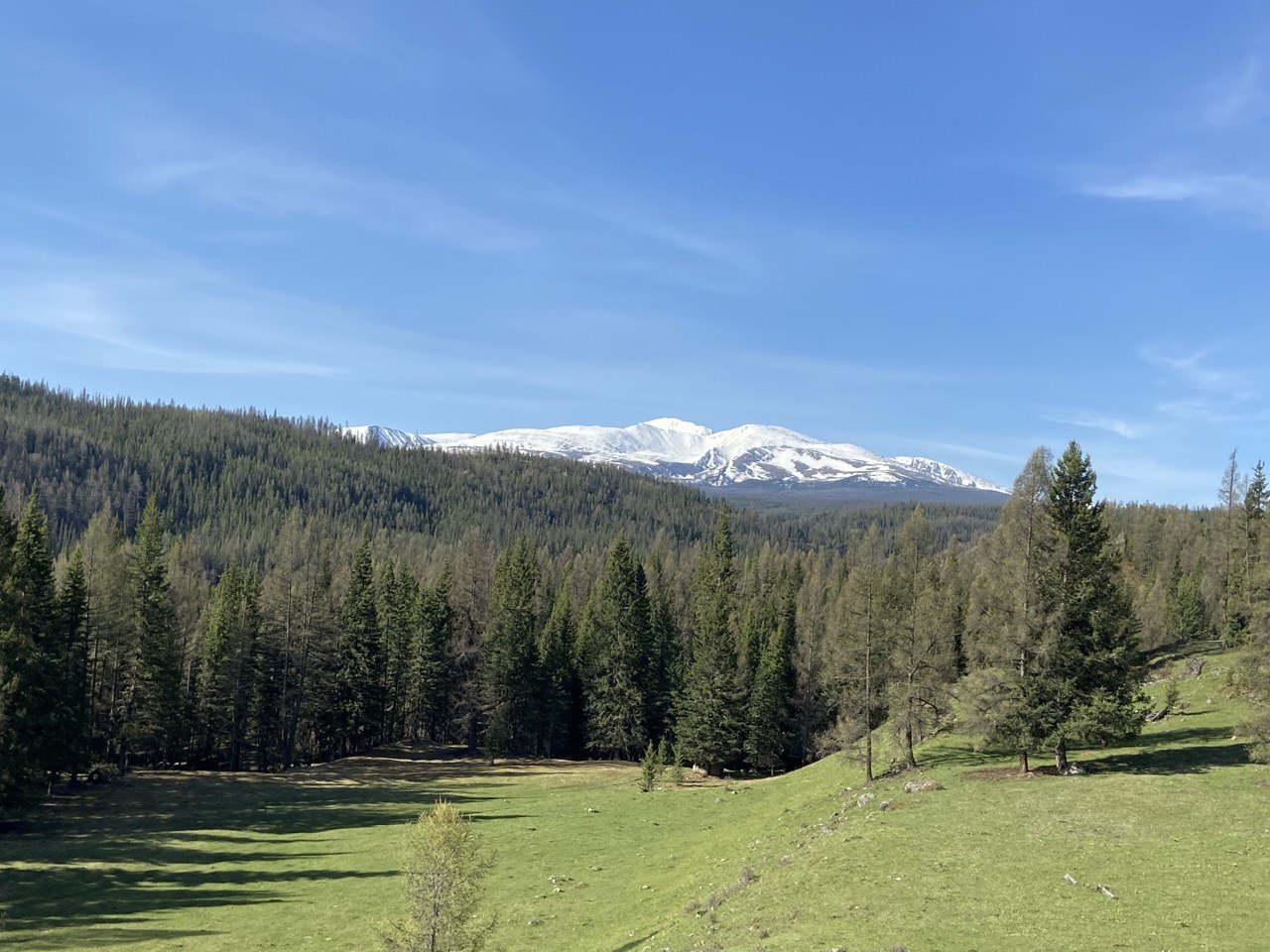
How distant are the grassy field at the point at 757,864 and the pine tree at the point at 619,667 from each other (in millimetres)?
29856

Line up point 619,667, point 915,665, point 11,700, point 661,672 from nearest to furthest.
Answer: point 915,665
point 11,700
point 619,667
point 661,672

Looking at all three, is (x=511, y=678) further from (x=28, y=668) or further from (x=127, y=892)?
(x=127, y=892)

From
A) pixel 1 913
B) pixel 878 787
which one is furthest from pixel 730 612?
pixel 1 913

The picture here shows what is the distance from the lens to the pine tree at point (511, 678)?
8706 centimetres

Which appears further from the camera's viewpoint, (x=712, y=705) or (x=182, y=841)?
(x=712, y=705)

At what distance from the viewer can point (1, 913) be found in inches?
1314

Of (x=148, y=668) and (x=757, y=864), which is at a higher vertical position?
(x=148, y=668)

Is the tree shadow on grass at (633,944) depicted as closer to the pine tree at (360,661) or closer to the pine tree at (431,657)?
the pine tree at (360,661)

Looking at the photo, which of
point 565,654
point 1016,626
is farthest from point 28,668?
point 1016,626

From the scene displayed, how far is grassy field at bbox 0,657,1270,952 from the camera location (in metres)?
23.0

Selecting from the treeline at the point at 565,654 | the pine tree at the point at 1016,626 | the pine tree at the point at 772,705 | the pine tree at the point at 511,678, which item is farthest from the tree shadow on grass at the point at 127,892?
the pine tree at the point at 511,678

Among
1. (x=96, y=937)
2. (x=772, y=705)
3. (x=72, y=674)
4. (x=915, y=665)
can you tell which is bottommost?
(x=96, y=937)

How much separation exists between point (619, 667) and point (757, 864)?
58.3 metres

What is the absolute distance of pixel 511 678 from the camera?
87.8 metres
